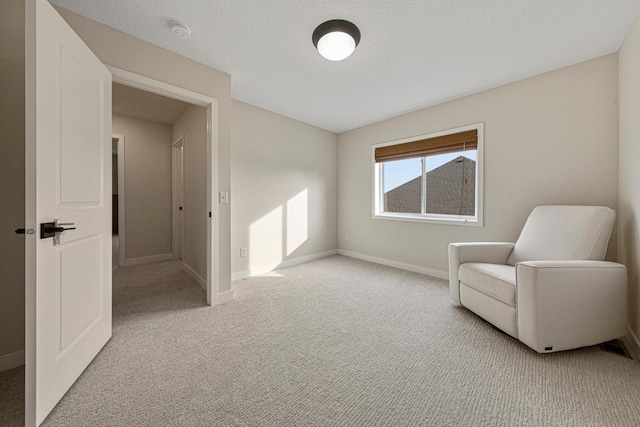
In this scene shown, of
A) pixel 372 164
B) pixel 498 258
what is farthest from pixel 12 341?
pixel 372 164

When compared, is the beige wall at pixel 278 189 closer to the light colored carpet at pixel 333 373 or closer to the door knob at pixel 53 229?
the light colored carpet at pixel 333 373

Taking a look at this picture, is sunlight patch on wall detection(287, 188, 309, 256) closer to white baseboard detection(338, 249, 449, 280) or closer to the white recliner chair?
white baseboard detection(338, 249, 449, 280)

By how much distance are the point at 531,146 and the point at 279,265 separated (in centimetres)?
350

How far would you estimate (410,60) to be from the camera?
2.34m

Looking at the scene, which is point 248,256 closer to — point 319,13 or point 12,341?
point 12,341

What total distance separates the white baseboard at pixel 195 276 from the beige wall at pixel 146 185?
0.93 m

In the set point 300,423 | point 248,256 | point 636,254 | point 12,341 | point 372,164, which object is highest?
point 372,164

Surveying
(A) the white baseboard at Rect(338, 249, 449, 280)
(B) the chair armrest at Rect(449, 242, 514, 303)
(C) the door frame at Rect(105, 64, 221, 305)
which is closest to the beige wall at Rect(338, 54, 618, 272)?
(A) the white baseboard at Rect(338, 249, 449, 280)

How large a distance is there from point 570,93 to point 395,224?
2.37 m

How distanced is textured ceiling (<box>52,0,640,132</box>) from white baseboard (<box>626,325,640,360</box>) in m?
2.29

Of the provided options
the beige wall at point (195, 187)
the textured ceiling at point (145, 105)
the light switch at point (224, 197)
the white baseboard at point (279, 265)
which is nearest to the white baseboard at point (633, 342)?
the light switch at point (224, 197)

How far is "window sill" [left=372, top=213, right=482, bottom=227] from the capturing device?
10.3 ft

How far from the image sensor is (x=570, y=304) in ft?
5.45

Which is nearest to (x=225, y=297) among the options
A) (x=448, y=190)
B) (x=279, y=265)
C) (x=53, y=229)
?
(x=279, y=265)
